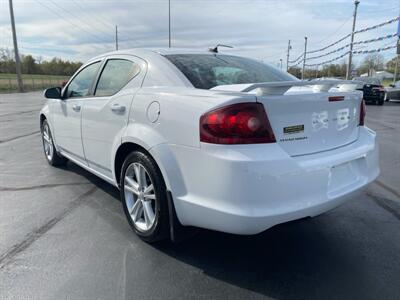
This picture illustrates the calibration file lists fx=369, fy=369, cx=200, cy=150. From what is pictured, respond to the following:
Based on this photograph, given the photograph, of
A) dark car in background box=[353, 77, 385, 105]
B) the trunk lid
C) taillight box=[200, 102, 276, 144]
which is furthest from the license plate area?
dark car in background box=[353, 77, 385, 105]

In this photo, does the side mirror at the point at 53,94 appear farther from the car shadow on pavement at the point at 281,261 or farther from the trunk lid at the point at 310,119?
the trunk lid at the point at 310,119

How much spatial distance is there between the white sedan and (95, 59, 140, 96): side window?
0.06 ft

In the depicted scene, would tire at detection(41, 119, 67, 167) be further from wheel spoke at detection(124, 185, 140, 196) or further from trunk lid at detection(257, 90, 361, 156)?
trunk lid at detection(257, 90, 361, 156)

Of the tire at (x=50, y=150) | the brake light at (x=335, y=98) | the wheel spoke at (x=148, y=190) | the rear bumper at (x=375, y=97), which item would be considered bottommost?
the rear bumper at (x=375, y=97)

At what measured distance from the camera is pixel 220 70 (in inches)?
126

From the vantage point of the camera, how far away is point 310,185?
2439 mm

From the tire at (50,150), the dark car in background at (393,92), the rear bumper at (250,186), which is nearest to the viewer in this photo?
the rear bumper at (250,186)

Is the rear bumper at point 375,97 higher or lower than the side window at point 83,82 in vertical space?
lower

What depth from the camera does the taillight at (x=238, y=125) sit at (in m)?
2.33

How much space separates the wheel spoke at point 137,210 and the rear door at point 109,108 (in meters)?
0.54

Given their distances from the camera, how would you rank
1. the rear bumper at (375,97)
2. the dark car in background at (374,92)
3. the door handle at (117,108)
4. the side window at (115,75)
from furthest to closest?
the rear bumper at (375,97) < the dark car in background at (374,92) < the side window at (115,75) < the door handle at (117,108)

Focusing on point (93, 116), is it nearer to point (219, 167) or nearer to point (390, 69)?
point (219, 167)

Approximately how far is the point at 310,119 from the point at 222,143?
722 mm

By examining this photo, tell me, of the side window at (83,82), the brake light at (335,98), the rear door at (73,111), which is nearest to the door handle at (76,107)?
the rear door at (73,111)
